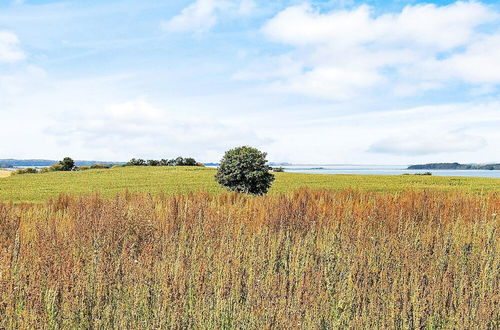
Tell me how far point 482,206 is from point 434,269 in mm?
5381

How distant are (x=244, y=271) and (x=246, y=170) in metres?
12.1

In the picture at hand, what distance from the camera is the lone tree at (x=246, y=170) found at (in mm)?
16873

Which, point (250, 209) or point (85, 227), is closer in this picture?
point (85, 227)

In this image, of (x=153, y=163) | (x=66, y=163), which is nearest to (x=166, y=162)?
(x=153, y=163)

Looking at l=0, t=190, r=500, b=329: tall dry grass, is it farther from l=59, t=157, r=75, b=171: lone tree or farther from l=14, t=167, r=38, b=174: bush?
l=59, t=157, r=75, b=171: lone tree

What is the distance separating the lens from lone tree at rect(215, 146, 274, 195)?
16.9 meters

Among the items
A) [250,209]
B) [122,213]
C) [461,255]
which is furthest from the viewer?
[250,209]

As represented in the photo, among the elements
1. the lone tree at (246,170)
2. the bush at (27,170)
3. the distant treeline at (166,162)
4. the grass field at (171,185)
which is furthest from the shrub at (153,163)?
the lone tree at (246,170)

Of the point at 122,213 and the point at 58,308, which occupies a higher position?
the point at 122,213

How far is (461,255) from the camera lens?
5688 mm

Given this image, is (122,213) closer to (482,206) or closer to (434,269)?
(434,269)

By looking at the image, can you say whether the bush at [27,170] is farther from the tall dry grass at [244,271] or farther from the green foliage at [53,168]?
the tall dry grass at [244,271]

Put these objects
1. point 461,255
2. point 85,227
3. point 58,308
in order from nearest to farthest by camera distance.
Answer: point 58,308
point 461,255
point 85,227

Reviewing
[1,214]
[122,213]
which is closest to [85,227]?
[122,213]
